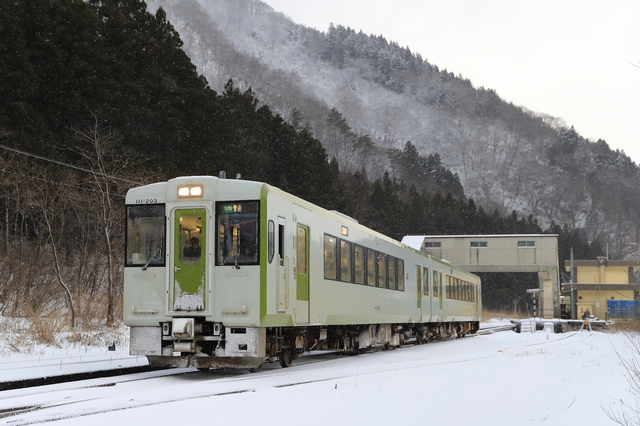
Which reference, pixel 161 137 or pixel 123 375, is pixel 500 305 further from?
pixel 123 375

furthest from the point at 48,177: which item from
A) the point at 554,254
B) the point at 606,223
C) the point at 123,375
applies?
the point at 606,223

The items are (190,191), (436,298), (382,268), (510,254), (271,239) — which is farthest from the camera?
(510,254)

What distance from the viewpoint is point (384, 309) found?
1845 cm

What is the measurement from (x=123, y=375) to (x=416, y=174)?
4844 inches

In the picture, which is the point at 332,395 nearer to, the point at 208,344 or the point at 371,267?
the point at 208,344

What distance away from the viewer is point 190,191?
1191 centimetres

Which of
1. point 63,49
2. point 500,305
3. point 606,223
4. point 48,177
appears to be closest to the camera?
point 48,177

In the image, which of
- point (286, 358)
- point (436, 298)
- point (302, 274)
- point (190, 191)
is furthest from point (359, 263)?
point (436, 298)

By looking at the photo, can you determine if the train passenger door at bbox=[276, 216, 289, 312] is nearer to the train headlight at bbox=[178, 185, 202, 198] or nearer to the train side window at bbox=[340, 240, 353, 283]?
the train headlight at bbox=[178, 185, 202, 198]

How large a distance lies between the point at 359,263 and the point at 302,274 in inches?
150

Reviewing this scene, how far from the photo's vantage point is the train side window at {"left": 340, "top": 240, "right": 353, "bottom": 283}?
15.2m

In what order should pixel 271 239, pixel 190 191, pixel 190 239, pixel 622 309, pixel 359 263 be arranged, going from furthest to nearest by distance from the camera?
pixel 622 309 < pixel 359 263 < pixel 190 191 < pixel 190 239 < pixel 271 239

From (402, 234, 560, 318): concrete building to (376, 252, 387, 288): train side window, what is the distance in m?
37.0

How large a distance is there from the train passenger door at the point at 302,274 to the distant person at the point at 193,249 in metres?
1.87
